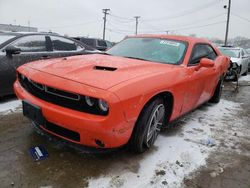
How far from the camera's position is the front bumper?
7.54 feet

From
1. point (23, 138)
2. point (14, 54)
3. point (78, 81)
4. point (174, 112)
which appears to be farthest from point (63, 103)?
point (14, 54)

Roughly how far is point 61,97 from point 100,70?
55 cm

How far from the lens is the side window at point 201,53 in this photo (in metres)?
3.94

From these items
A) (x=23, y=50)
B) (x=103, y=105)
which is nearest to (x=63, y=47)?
(x=23, y=50)

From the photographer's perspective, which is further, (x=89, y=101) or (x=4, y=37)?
(x=4, y=37)

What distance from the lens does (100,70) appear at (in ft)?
9.32

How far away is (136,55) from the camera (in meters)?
3.79

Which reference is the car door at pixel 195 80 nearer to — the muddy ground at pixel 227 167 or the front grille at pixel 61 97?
the muddy ground at pixel 227 167

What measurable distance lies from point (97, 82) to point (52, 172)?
1.02m

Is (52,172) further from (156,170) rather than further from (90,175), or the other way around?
(156,170)

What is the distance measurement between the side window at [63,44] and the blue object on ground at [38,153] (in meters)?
3.21

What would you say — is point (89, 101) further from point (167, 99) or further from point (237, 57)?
point (237, 57)

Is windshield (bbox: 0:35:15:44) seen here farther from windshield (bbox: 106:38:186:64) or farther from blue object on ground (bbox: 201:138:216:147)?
blue object on ground (bbox: 201:138:216:147)

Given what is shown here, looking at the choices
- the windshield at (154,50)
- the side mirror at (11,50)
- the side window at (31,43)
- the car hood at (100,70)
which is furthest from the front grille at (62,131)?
the side window at (31,43)
